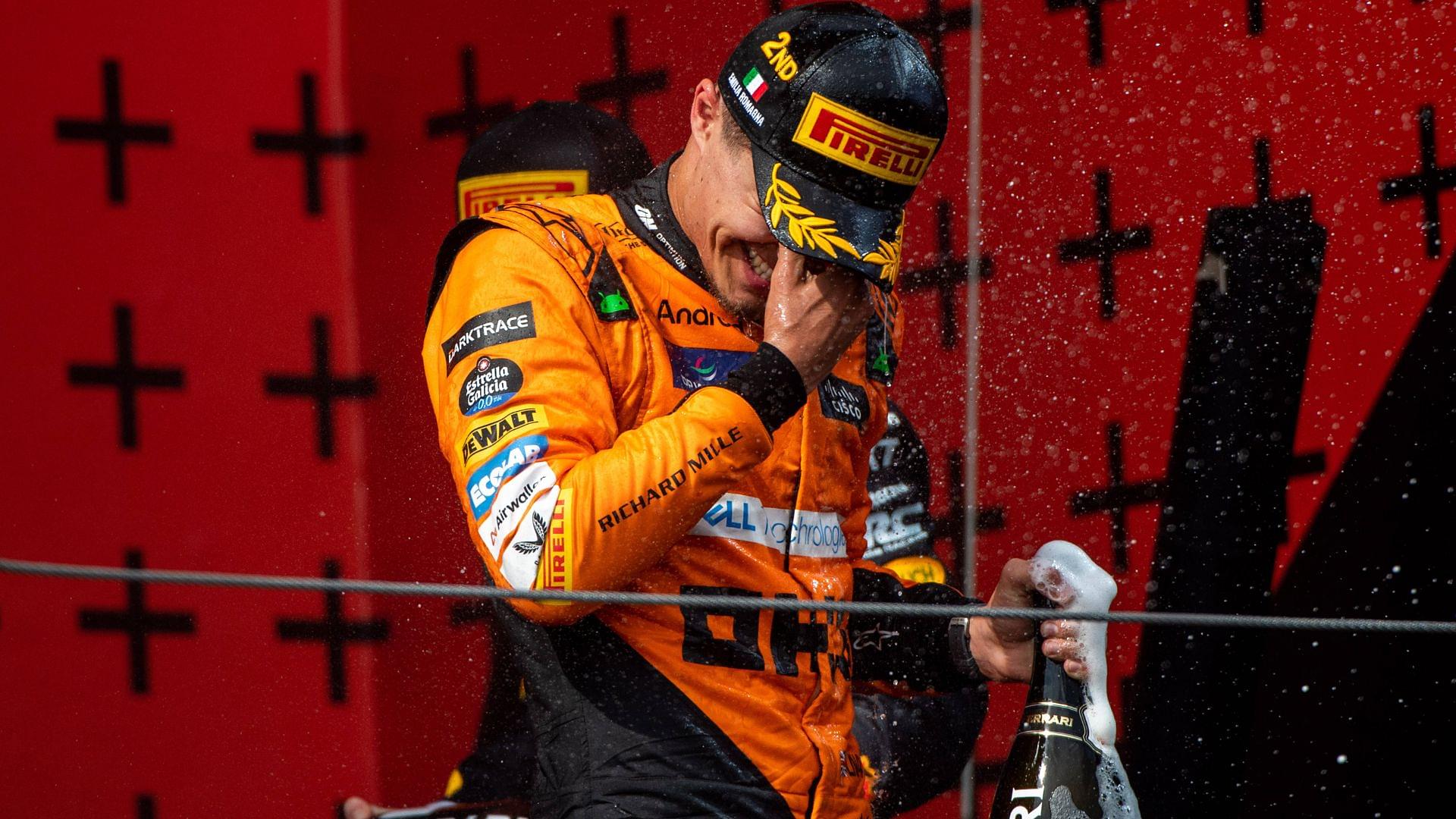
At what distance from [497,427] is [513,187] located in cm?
105

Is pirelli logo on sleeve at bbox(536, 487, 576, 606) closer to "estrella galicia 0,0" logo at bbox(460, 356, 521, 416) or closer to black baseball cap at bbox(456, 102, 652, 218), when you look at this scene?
"estrella galicia 0,0" logo at bbox(460, 356, 521, 416)

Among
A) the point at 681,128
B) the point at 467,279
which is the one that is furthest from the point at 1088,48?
the point at 467,279

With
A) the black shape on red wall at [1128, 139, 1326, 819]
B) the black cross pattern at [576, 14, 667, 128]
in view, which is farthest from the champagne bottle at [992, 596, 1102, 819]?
the black cross pattern at [576, 14, 667, 128]

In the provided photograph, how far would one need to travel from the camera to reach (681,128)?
103 inches

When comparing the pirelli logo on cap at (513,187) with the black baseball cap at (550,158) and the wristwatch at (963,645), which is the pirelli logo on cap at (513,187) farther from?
the wristwatch at (963,645)

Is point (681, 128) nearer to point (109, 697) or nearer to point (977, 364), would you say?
point (977, 364)

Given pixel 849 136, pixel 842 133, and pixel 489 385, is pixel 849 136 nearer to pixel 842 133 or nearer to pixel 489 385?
pixel 842 133

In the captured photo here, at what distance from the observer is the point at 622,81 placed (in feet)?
8.79

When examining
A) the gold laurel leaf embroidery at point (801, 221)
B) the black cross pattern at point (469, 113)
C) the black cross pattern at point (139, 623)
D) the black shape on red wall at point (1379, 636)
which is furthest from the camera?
the black cross pattern at point (469, 113)

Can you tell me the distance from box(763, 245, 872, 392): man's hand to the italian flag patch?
15 centimetres

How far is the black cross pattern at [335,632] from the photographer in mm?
2775

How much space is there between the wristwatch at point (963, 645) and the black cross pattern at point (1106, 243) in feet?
2.94

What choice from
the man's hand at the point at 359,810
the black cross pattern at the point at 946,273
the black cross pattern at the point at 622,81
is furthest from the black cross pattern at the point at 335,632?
the black cross pattern at the point at 946,273

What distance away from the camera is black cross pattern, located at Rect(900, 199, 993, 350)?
2.45m
